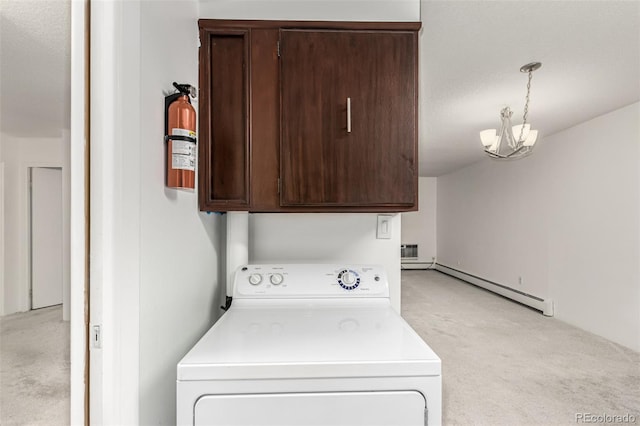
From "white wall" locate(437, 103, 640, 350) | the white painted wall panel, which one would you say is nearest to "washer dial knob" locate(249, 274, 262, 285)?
the white painted wall panel

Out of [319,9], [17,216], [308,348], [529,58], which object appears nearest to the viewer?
[17,216]

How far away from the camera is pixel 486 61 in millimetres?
2387

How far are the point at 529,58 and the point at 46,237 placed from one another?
9.36 ft

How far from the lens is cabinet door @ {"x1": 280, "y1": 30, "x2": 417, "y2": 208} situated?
1365 mm

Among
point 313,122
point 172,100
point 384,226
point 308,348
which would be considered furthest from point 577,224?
point 172,100

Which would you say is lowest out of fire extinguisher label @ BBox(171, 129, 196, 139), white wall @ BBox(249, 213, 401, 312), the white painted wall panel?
white wall @ BBox(249, 213, 401, 312)

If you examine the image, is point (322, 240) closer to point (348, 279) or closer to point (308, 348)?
point (348, 279)

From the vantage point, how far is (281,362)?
929 millimetres

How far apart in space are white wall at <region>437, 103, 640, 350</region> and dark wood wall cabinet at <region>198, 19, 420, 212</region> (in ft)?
10.4

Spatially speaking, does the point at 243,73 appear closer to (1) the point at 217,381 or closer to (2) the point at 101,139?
(2) the point at 101,139

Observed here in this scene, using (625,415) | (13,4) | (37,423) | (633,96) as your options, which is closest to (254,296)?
(37,423)

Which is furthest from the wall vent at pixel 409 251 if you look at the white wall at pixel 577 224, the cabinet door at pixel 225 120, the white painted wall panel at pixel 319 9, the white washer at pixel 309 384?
the white washer at pixel 309 384

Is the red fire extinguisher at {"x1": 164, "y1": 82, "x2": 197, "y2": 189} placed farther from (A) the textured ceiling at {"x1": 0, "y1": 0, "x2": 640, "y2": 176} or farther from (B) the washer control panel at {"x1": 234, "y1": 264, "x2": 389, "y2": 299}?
(B) the washer control panel at {"x1": 234, "y1": 264, "x2": 389, "y2": 299}

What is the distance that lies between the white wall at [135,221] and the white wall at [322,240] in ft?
1.86
